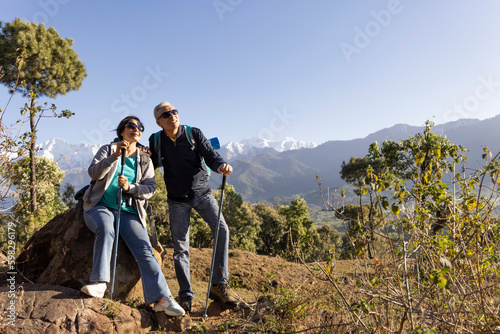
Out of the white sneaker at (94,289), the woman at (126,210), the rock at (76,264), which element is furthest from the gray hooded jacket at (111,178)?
the white sneaker at (94,289)

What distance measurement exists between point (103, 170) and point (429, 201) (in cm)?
405

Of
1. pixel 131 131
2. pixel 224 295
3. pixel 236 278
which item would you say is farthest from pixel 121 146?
pixel 224 295

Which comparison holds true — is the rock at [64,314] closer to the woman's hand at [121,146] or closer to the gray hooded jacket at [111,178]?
the gray hooded jacket at [111,178]

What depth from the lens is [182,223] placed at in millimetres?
4504

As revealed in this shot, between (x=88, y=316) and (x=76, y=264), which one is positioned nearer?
(x=88, y=316)

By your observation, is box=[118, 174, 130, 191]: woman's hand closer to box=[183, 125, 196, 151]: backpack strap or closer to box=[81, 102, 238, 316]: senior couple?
box=[81, 102, 238, 316]: senior couple

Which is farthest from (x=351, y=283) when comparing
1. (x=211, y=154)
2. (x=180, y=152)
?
(x=180, y=152)

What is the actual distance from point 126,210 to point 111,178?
514 mm

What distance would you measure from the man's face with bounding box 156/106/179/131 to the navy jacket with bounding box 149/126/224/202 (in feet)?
0.47

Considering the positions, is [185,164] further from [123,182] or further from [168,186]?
[123,182]

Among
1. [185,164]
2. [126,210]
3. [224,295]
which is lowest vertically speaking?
[224,295]

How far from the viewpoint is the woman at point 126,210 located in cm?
367

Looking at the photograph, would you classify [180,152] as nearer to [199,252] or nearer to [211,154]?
[211,154]

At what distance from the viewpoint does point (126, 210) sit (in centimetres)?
427
